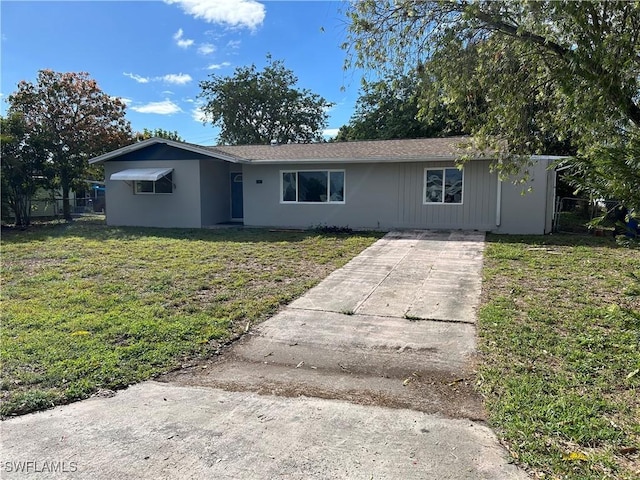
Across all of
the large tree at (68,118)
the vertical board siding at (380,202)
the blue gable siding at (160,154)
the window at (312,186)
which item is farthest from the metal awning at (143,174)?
the window at (312,186)

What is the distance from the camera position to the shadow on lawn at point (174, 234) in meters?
12.1

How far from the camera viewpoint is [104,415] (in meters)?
2.98

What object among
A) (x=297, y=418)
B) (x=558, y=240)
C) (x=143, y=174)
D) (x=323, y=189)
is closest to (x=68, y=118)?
(x=143, y=174)

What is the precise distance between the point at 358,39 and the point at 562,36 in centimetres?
220

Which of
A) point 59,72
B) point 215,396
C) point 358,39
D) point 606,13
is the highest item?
point 59,72

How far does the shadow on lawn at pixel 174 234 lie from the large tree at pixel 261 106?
1973cm

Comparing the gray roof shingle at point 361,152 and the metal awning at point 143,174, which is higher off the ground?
the gray roof shingle at point 361,152

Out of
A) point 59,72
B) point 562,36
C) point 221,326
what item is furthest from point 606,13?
point 59,72

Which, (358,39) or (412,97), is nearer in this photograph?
(358,39)

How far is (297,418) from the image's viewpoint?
2928mm

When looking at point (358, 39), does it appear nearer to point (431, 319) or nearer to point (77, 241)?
point (431, 319)

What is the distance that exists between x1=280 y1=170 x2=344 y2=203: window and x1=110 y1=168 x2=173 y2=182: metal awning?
4.14 m

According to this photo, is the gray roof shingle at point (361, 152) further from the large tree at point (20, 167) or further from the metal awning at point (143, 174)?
the large tree at point (20, 167)

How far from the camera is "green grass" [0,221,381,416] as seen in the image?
144 inches
